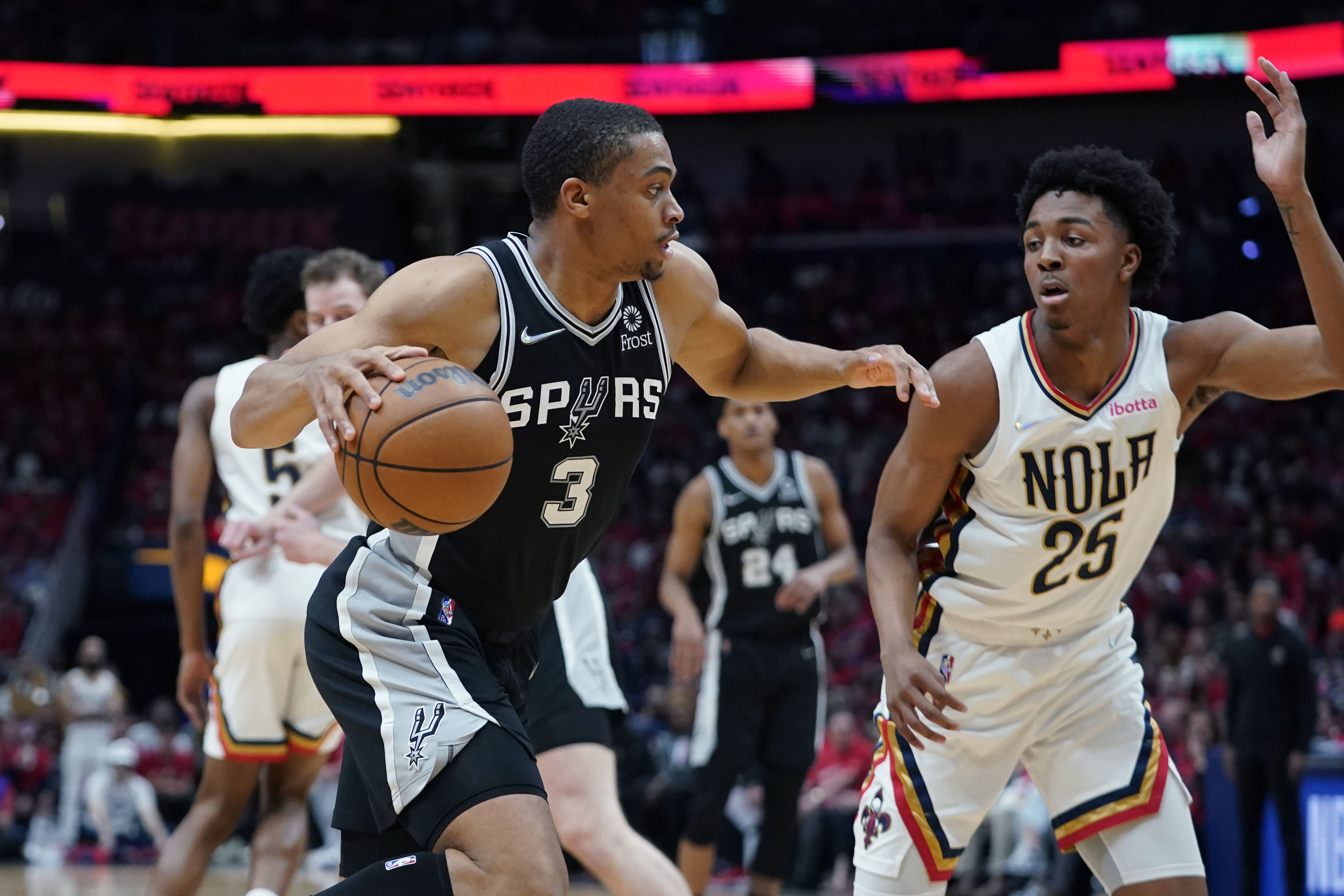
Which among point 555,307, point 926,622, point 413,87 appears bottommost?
point 926,622

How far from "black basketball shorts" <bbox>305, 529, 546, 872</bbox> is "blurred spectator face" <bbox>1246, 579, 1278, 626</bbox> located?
6486mm

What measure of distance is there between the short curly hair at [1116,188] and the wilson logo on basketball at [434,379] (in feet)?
5.26

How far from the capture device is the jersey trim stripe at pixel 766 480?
→ 6816 millimetres

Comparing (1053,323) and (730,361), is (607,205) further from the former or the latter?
(1053,323)

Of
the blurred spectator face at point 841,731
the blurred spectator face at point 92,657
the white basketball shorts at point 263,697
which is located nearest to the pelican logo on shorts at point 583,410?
the white basketball shorts at point 263,697

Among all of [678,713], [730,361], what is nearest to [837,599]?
[678,713]

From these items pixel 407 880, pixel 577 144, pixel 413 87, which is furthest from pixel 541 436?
pixel 413 87

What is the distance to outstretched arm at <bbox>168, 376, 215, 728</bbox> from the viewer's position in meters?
4.90

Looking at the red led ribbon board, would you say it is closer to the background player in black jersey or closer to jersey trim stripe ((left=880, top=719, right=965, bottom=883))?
the background player in black jersey

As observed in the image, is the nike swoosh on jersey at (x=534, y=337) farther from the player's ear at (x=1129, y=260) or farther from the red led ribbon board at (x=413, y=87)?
the red led ribbon board at (x=413, y=87)

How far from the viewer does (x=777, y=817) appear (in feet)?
21.0

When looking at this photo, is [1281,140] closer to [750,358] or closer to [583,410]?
[750,358]

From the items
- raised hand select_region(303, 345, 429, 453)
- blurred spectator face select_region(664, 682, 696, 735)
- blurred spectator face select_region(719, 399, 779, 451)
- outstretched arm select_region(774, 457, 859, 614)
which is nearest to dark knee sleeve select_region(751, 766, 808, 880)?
outstretched arm select_region(774, 457, 859, 614)

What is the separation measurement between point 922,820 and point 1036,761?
1.14 feet
